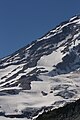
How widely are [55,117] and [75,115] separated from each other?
2.99 m

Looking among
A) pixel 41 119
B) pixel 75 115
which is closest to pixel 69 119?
pixel 75 115

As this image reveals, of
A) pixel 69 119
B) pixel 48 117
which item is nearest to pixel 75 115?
pixel 69 119

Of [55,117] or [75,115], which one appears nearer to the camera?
[75,115]

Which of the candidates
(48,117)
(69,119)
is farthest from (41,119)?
(69,119)

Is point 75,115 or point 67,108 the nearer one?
point 75,115

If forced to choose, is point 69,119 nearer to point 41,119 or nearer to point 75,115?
point 75,115

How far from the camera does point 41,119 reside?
141 feet

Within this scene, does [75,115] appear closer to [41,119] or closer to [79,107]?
[79,107]

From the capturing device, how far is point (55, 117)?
136 feet

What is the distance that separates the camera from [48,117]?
4209 centimetres

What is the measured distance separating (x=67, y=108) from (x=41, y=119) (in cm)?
250

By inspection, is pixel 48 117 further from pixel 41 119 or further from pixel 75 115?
pixel 75 115

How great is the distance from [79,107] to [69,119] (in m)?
1.26

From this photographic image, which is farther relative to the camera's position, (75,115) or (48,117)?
(48,117)
